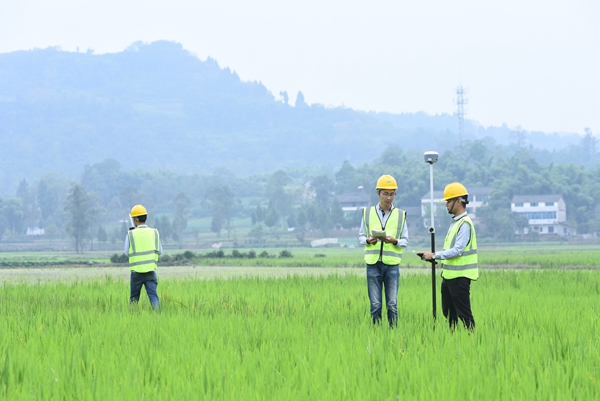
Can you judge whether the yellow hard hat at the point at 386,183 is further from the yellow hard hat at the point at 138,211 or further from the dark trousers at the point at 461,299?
the yellow hard hat at the point at 138,211

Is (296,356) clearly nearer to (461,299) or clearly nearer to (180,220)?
(461,299)

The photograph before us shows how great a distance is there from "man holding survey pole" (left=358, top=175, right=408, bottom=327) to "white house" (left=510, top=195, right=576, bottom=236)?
126947mm

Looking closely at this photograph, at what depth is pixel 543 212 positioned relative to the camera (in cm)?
13275

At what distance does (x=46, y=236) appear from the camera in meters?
153

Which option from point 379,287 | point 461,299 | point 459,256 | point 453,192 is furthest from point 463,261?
point 379,287

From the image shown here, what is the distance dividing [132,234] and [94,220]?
12760 centimetres

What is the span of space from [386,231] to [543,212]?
130 m

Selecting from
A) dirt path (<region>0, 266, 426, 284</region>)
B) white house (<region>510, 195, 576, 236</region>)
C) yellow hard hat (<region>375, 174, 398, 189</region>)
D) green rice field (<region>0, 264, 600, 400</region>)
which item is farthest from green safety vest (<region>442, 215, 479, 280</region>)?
white house (<region>510, 195, 576, 236</region>)

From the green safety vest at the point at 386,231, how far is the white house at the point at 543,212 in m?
127

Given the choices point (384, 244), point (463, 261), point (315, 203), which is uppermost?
point (315, 203)

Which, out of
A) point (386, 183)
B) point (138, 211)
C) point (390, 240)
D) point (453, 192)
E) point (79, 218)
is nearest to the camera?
point (453, 192)

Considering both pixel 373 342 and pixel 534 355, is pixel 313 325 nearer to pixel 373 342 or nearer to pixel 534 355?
pixel 373 342

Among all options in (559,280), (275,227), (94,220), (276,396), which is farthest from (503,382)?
(275,227)

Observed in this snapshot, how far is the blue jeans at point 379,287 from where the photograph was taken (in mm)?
9734
